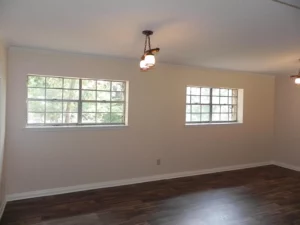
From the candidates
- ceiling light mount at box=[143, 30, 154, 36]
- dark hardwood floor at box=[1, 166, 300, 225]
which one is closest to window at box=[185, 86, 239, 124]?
dark hardwood floor at box=[1, 166, 300, 225]

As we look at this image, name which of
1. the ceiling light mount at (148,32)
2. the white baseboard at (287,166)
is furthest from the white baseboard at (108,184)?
the ceiling light mount at (148,32)

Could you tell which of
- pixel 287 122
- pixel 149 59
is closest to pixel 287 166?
pixel 287 122

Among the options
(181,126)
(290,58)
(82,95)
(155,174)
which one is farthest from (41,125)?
(290,58)

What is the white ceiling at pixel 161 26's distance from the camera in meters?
2.07

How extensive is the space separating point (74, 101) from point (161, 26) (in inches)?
92.5

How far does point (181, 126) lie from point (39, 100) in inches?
107

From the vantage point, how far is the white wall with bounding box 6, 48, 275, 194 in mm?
3811

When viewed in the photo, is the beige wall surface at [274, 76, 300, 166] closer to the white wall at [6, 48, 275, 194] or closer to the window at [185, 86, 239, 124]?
the white wall at [6, 48, 275, 194]

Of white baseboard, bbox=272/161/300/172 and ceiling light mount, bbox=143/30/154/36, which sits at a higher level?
ceiling light mount, bbox=143/30/154/36

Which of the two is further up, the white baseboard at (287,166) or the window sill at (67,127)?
the window sill at (67,127)

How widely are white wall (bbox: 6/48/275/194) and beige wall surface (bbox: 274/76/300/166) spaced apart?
0.74ft

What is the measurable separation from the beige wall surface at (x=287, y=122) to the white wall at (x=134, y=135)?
0.74 ft

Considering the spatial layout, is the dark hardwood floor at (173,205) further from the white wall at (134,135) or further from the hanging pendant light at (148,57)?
the hanging pendant light at (148,57)

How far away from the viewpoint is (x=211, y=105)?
18.8 feet
